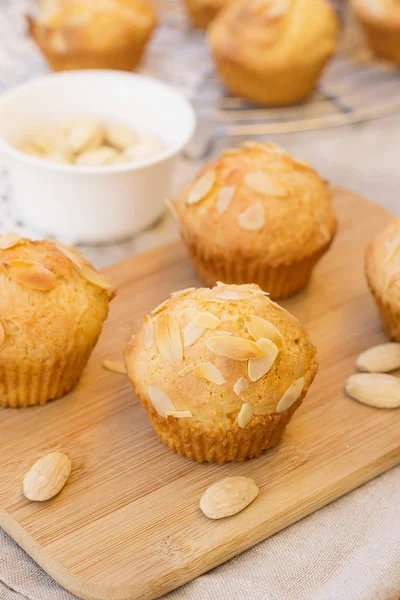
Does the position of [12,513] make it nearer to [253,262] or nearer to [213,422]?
[213,422]

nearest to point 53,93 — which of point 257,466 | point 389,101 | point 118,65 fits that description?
point 118,65

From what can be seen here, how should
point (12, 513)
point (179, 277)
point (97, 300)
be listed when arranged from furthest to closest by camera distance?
1. point (179, 277)
2. point (97, 300)
3. point (12, 513)

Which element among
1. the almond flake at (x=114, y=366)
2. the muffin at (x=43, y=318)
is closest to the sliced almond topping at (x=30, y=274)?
the muffin at (x=43, y=318)

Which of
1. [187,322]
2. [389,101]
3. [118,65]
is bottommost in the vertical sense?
[389,101]

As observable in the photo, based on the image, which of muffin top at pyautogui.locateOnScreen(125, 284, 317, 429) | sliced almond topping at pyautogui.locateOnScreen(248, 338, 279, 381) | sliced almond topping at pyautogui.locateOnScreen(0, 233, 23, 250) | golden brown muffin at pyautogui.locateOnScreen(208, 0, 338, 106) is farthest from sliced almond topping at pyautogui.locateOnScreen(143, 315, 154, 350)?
golden brown muffin at pyautogui.locateOnScreen(208, 0, 338, 106)

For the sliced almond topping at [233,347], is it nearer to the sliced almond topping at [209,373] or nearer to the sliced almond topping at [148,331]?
the sliced almond topping at [209,373]

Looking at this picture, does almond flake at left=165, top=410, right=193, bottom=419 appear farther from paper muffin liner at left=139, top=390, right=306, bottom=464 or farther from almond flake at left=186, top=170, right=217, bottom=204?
almond flake at left=186, top=170, right=217, bottom=204
